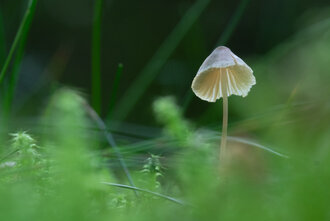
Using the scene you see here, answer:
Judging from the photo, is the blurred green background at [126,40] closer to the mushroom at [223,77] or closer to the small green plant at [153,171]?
the mushroom at [223,77]

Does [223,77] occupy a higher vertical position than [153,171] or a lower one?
higher

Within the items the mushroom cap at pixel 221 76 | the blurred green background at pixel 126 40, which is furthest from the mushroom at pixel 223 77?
the blurred green background at pixel 126 40

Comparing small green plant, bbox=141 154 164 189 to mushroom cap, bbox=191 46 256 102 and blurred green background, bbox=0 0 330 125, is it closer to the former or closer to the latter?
mushroom cap, bbox=191 46 256 102

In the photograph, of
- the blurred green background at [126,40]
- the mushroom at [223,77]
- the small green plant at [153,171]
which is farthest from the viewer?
the blurred green background at [126,40]

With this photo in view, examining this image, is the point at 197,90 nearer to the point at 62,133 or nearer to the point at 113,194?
the point at 113,194

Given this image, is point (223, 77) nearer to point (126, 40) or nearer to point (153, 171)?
point (153, 171)

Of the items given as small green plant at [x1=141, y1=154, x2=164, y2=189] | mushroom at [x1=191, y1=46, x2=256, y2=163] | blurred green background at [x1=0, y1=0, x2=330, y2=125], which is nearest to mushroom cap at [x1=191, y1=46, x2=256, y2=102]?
mushroom at [x1=191, y1=46, x2=256, y2=163]

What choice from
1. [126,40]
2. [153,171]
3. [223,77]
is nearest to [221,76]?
[223,77]

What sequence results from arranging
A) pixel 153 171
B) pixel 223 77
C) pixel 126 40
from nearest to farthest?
pixel 153 171, pixel 223 77, pixel 126 40
